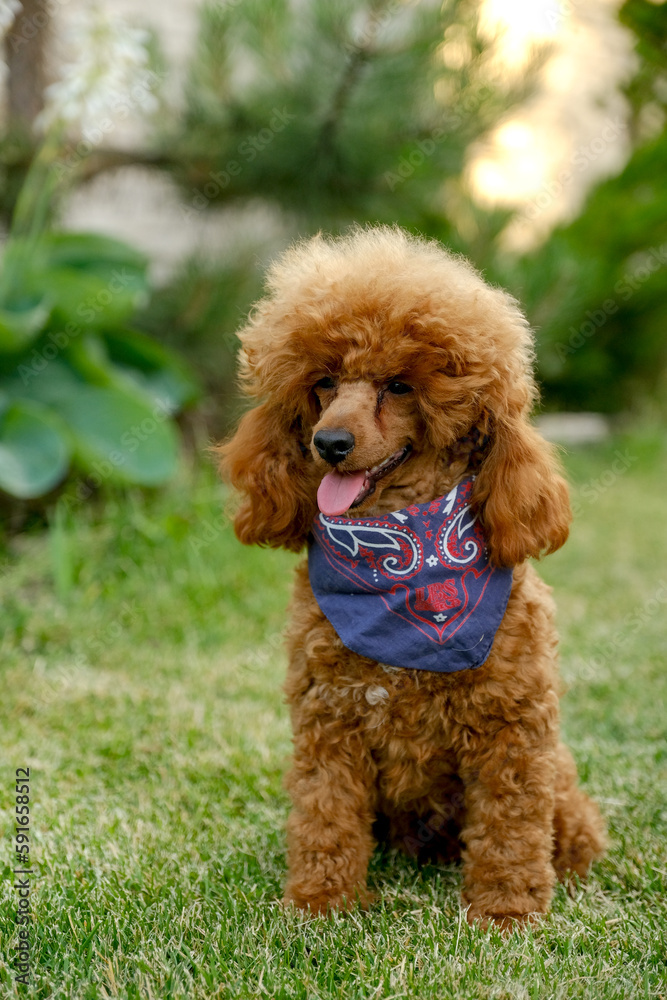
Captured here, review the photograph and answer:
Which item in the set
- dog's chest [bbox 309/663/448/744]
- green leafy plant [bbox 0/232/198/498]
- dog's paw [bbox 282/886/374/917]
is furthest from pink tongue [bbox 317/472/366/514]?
green leafy plant [bbox 0/232/198/498]

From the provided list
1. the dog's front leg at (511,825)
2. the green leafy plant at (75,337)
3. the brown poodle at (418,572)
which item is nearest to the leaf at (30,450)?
the green leafy plant at (75,337)

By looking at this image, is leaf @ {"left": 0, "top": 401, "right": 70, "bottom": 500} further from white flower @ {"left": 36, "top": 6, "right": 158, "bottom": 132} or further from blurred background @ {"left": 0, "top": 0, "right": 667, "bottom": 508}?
white flower @ {"left": 36, "top": 6, "right": 158, "bottom": 132}

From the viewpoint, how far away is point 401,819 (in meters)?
2.00

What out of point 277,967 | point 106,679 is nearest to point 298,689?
point 277,967

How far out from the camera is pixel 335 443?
162cm

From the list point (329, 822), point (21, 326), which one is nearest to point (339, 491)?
point (329, 822)

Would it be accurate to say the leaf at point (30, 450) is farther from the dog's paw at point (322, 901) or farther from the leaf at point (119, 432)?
the dog's paw at point (322, 901)

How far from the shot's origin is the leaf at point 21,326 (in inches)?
142

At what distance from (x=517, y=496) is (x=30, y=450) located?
2.41 m

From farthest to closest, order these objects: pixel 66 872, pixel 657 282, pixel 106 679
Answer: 1. pixel 657 282
2. pixel 106 679
3. pixel 66 872

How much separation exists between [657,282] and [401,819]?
19.0ft

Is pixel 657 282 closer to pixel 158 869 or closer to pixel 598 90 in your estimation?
pixel 598 90

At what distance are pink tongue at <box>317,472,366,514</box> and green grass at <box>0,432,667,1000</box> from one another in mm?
788

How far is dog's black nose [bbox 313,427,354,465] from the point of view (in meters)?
A: 1.62
